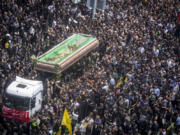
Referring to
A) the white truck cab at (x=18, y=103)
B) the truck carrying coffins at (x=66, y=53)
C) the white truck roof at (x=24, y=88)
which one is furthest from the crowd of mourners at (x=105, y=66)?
the white truck roof at (x=24, y=88)

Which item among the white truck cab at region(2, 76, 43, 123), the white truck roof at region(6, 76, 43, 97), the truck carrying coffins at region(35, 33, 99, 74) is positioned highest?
the truck carrying coffins at region(35, 33, 99, 74)

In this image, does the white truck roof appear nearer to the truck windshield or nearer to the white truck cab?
the white truck cab

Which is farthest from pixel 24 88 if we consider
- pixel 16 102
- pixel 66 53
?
pixel 66 53

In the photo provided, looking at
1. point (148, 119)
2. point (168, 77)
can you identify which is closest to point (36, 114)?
point (148, 119)

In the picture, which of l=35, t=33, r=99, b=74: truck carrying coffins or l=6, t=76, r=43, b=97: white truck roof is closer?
l=6, t=76, r=43, b=97: white truck roof

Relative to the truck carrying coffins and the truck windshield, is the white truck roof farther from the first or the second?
the truck carrying coffins

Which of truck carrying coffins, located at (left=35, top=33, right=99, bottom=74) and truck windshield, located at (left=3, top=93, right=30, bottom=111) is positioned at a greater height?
truck carrying coffins, located at (left=35, top=33, right=99, bottom=74)

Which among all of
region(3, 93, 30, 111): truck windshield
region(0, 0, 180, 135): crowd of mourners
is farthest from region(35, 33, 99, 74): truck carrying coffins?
region(3, 93, 30, 111): truck windshield

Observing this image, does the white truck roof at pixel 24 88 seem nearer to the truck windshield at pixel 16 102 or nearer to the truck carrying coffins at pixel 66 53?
the truck windshield at pixel 16 102
